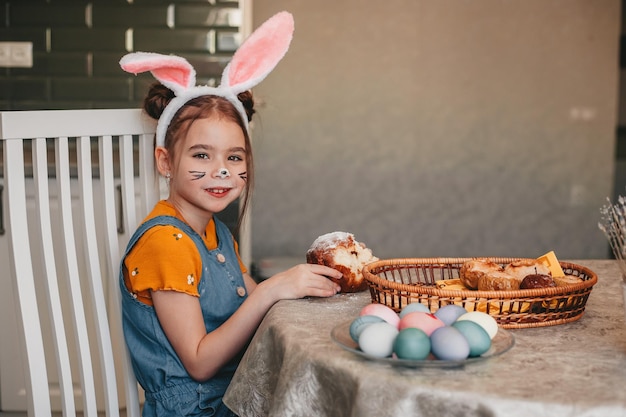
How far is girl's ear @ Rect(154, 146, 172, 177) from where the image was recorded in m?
1.50

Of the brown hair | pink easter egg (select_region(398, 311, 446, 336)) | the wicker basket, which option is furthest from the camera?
the brown hair

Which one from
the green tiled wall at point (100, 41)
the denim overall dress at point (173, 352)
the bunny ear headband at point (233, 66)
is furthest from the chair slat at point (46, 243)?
the green tiled wall at point (100, 41)

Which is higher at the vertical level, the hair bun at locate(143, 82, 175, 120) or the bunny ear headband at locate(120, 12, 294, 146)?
the bunny ear headband at locate(120, 12, 294, 146)

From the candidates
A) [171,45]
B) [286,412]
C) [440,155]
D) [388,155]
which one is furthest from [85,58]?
[286,412]

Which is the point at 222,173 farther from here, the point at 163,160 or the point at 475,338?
the point at 475,338

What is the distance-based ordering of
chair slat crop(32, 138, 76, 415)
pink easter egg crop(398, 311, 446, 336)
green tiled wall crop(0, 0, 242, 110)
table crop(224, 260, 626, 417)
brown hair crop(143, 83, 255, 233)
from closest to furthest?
table crop(224, 260, 626, 417) → pink easter egg crop(398, 311, 446, 336) → chair slat crop(32, 138, 76, 415) → brown hair crop(143, 83, 255, 233) → green tiled wall crop(0, 0, 242, 110)

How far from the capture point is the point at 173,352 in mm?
1366

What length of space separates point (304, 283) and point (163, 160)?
1.49ft

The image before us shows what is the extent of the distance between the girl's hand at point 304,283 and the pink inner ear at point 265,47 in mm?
412

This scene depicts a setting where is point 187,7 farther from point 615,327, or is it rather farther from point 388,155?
point 615,327

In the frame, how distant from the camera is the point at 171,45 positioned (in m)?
3.13

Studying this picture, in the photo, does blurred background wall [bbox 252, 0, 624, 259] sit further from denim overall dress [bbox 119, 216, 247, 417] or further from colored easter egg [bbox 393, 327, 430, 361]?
colored easter egg [bbox 393, 327, 430, 361]

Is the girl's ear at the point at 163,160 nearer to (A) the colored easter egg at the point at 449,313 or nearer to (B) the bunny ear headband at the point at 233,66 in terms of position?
(B) the bunny ear headband at the point at 233,66

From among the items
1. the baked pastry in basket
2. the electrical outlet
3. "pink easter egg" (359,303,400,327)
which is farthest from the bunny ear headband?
the electrical outlet
